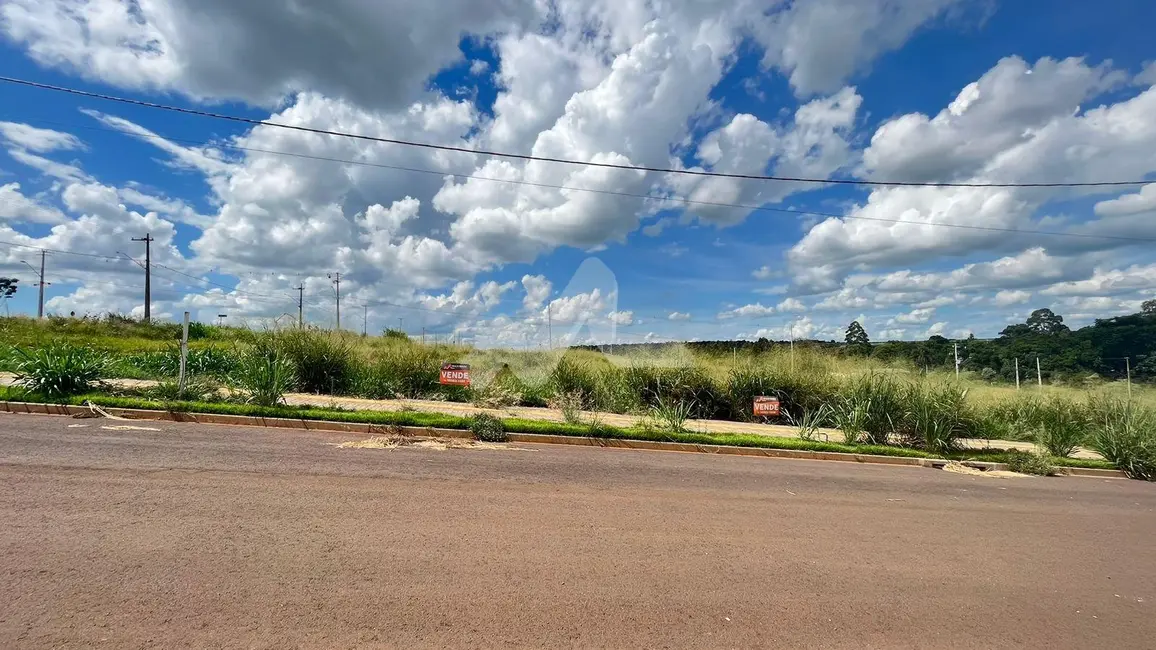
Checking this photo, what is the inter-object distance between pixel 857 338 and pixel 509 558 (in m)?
26.4

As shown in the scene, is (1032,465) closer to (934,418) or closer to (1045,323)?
(934,418)

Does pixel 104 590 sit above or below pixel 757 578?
above

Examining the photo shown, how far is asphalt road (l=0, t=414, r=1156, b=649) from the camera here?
3.66m

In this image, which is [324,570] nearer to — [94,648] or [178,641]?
[178,641]

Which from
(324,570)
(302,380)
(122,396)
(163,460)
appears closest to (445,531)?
(324,570)

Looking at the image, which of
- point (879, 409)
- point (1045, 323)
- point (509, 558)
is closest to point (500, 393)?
point (879, 409)

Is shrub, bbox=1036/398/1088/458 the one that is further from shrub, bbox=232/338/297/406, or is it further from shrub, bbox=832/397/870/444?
shrub, bbox=232/338/297/406

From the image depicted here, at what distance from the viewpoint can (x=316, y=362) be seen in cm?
1673

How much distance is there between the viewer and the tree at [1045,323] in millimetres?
40150

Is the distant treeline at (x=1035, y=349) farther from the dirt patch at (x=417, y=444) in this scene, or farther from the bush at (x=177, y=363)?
the bush at (x=177, y=363)

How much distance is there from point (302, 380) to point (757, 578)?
14977 millimetres

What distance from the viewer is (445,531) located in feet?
17.7

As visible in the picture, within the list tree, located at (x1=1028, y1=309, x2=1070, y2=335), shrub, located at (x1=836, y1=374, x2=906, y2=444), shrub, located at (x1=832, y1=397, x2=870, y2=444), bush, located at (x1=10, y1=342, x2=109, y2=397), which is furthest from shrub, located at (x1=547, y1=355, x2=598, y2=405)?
tree, located at (x1=1028, y1=309, x2=1070, y2=335)

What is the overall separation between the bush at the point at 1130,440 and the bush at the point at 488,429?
13.2 meters
